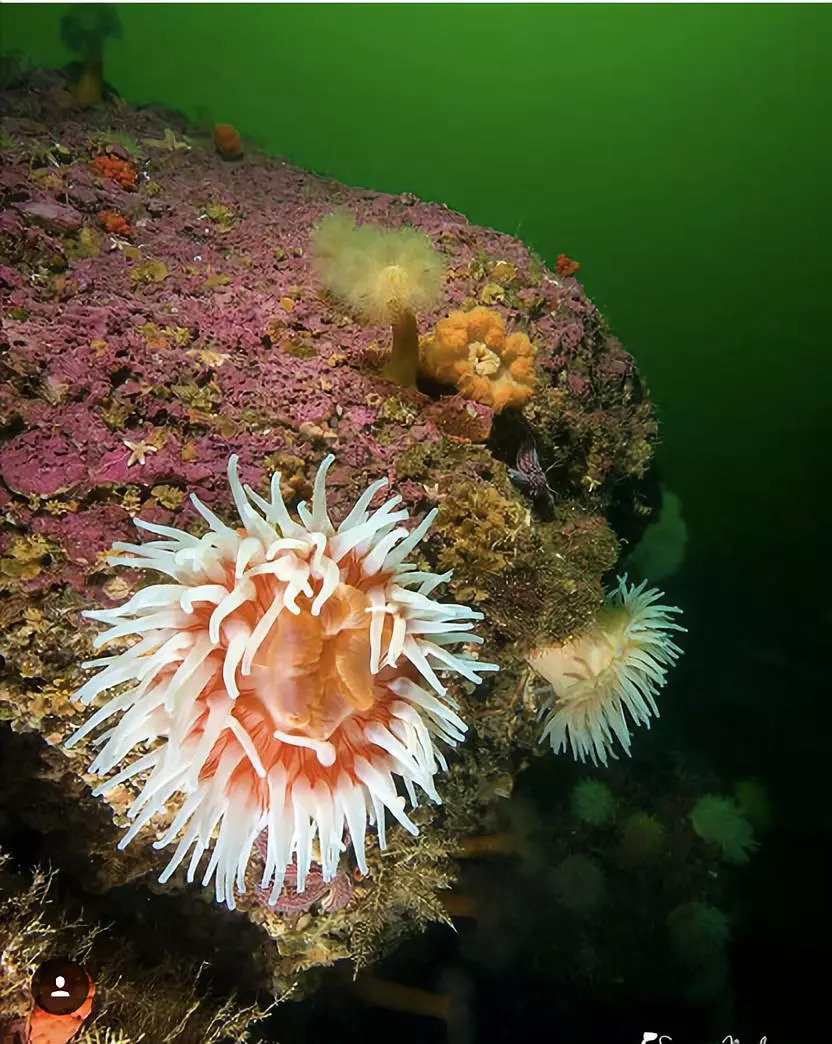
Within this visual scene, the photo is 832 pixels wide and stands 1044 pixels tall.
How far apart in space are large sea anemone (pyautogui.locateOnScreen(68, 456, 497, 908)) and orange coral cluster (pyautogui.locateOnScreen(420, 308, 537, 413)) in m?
0.93

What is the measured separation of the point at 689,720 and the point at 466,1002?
330 cm

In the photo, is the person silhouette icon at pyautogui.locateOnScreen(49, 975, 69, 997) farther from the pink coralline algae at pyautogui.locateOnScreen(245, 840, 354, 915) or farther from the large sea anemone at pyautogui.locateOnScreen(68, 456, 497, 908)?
the large sea anemone at pyautogui.locateOnScreen(68, 456, 497, 908)

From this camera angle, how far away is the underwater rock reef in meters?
2.27

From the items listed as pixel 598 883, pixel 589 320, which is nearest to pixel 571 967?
pixel 598 883

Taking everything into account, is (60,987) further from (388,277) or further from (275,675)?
(388,277)

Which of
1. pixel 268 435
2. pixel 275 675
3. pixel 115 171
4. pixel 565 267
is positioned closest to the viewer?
pixel 275 675

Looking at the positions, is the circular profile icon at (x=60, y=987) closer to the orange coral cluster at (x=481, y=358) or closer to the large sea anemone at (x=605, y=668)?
the large sea anemone at (x=605, y=668)

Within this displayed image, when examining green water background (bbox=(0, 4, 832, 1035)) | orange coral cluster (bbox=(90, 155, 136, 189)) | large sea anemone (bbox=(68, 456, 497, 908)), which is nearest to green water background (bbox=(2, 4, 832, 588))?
green water background (bbox=(0, 4, 832, 1035))

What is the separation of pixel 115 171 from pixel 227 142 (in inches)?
57.5

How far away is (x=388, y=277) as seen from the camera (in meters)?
2.69

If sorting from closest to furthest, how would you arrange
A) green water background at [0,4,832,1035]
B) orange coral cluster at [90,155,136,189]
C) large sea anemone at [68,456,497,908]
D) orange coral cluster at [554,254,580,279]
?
large sea anemone at [68,456,497,908] → orange coral cluster at [90,155,136,189] → orange coral cluster at [554,254,580,279] → green water background at [0,4,832,1035]

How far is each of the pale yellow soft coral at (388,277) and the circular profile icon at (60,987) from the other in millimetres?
2844

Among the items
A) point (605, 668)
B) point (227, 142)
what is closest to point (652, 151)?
point (227, 142)

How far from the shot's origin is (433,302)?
9.63 feet
